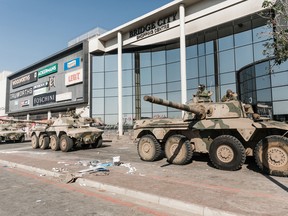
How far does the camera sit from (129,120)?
1072 inches

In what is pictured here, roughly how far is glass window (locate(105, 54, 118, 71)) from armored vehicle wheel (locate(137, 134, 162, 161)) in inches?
750

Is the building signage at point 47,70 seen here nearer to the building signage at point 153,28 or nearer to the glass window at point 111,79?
the glass window at point 111,79

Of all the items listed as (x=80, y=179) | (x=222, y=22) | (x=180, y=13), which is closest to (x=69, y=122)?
(x=80, y=179)

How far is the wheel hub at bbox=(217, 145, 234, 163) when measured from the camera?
26.4ft

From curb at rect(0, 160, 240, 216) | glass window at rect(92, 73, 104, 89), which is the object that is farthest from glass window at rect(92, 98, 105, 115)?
curb at rect(0, 160, 240, 216)

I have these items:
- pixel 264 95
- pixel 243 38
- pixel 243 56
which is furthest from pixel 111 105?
pixel 264 95

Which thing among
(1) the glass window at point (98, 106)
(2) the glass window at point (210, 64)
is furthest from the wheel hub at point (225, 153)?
(1) the glass window at point (98, 106)

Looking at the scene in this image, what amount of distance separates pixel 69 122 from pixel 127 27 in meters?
13.3

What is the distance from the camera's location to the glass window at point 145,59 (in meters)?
27.2

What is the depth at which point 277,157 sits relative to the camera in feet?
23.7

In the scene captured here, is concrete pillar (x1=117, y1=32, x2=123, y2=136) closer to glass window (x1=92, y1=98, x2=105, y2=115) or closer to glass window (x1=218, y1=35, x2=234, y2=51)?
glass window (x1=92, y1=98, x2=105, y2=115)

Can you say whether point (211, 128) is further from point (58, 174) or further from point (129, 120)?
point (129, 120)

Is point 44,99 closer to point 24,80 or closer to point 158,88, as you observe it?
point 24,80

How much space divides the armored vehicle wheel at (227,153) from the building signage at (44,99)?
29.7 m
